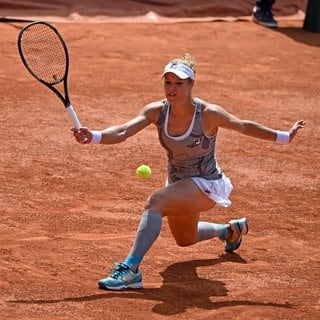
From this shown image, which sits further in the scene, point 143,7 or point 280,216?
point 143,7

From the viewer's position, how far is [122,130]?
805cm

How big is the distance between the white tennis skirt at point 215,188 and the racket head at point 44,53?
5.74 feet

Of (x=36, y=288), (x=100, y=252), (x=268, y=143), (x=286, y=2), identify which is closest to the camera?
(x=36, y=288)

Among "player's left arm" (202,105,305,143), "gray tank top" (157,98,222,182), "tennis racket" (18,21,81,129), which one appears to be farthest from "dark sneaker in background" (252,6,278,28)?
"player's left arm" (202,105,305,143)

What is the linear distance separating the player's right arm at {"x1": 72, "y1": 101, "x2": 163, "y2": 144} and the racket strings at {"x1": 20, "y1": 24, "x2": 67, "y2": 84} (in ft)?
4.32

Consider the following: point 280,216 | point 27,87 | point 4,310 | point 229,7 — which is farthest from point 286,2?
point 4,310

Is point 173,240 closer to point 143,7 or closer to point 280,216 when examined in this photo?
point 280,216

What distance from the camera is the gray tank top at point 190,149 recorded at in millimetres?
8156

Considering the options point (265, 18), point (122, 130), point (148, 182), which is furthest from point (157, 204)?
point (265, 18)

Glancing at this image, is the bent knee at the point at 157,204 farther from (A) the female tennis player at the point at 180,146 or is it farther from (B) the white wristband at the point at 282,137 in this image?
(B) the white wristband at the point at 282,137

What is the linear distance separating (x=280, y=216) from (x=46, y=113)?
3.82m

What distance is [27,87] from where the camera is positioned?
1382cm

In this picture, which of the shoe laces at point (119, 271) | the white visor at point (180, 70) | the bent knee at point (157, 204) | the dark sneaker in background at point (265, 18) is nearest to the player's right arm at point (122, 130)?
the white visor at point (180, 70)

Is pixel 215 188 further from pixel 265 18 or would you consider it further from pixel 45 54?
pixel 265 18
